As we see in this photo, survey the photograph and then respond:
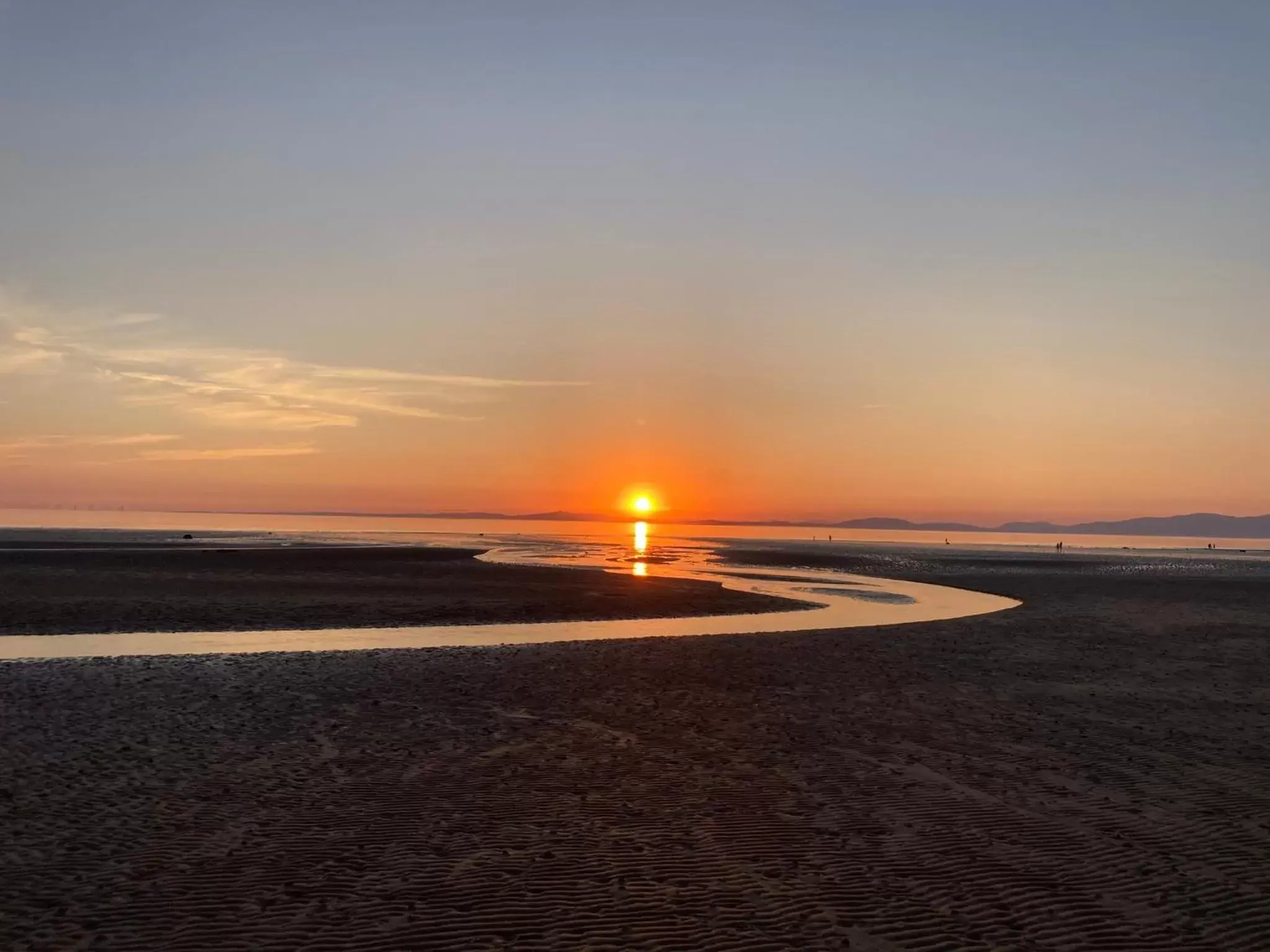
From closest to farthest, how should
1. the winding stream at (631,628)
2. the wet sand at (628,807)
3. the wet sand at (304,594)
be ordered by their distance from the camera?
the wet sand at (628,807)
the winding stream at (631,628)
the wet sand at (304,594)

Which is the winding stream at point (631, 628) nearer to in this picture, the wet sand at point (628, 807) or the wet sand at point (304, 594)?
the wet sand at point (304, 594)

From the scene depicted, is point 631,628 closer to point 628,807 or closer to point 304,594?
point 304,594

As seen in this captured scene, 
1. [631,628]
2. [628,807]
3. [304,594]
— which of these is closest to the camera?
[628,807]

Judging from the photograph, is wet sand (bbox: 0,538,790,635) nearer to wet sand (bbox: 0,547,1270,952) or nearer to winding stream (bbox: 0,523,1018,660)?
winding stream (bbox: 0,523,1018,660)

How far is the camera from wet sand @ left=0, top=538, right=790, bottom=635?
3341 cm

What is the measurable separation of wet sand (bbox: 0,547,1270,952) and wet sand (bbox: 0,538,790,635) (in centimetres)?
1061

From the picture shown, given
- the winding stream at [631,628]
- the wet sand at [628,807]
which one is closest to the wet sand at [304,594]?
the winding stream at [631,628]

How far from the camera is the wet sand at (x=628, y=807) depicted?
27.4 ft

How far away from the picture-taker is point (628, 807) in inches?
463

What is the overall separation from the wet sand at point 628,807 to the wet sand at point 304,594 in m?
10.6

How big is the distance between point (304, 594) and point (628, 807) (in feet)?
110

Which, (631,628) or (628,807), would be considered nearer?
(628,807)

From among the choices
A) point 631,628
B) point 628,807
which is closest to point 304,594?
point 631,628

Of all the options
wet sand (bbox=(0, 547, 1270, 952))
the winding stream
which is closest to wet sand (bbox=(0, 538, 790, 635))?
the winding stream
